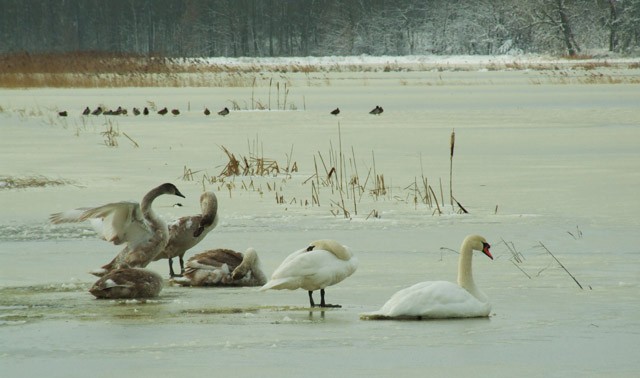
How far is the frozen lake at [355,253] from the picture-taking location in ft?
17.8

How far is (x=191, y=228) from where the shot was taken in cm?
794

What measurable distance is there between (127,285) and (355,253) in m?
2.17

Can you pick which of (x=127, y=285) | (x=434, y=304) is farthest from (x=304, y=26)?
(x=434, y=304)

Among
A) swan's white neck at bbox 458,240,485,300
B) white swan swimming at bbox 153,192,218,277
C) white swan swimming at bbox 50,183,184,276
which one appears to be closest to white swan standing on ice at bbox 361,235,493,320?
swan's white neck at bbox 458,240,485,300

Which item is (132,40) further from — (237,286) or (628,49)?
(237,286)

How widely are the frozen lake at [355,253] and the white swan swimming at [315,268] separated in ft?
0.58

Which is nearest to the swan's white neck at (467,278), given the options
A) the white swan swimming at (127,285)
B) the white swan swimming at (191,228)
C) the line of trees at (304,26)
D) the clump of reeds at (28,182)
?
the white swan swimming at (127,285)

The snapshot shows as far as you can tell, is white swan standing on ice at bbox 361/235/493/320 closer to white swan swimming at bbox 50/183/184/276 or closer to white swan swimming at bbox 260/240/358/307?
white swan swimming at bbox 260/240/358/307

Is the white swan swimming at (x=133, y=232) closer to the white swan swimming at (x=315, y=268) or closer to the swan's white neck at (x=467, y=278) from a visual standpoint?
the white swan swimming at (x=315, y=268)

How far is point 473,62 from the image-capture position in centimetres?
7294

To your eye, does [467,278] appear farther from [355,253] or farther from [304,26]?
[304,26]

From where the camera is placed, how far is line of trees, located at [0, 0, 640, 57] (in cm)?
7975

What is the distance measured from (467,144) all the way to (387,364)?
44.9 ft

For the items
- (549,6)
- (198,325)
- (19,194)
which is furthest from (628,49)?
(198,325)
